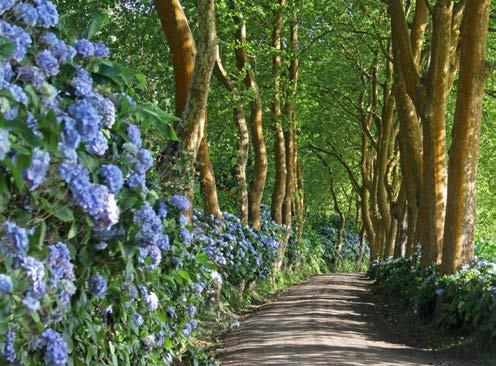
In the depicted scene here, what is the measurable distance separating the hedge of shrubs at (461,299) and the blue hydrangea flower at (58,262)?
7.25m

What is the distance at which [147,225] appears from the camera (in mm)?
4422

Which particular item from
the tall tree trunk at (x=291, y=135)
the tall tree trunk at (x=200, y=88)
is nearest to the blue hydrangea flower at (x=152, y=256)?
the tall tree trunk at (x=200, y=88)

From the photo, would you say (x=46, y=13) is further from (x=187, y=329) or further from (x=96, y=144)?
(x=187, y=329)

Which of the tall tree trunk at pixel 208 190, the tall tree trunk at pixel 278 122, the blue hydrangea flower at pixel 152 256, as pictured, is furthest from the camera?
the tall tree trunk at pixel 278 122

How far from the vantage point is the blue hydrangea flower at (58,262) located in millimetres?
3625

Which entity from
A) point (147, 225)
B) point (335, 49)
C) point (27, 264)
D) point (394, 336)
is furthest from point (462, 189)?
point (335, 49)

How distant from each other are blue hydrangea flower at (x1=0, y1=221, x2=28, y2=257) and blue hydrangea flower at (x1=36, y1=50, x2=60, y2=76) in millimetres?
981

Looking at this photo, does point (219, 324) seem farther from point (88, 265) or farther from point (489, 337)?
point (88, 265)

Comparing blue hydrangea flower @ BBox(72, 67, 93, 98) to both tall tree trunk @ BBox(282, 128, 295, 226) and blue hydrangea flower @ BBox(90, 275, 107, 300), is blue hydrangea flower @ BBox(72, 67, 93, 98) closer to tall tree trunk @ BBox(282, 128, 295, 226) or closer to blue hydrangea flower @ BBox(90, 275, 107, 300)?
blue hydrangea flower @ BBox(90, 275, 107, 300)

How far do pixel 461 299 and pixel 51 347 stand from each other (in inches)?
344

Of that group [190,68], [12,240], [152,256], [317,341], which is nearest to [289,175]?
[190,68]

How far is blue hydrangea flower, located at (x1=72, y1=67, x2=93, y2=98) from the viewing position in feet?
13.0

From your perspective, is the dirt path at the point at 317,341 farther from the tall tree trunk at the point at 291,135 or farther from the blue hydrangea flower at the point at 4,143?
the tall tree trunk at the point at 291,135

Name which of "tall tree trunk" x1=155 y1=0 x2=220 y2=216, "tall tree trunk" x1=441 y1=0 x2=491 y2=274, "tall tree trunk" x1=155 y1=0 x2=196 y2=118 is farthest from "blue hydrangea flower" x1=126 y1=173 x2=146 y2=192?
"tall tree trunk" x1=441 y1=0 x2=491 y2=274
